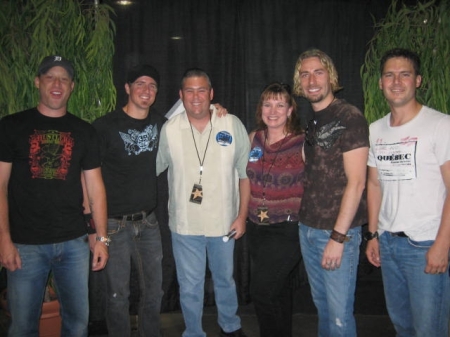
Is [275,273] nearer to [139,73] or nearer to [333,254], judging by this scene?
[333,254]

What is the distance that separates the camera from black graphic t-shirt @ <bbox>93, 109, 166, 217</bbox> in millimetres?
2270

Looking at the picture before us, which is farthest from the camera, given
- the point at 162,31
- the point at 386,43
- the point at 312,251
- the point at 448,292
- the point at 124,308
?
the point at 162,31

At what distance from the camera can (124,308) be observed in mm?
2283

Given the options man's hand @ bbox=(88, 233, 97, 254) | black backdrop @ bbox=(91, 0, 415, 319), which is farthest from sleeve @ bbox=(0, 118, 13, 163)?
black backdrop @ bbox=(91, 0, 415, 319)

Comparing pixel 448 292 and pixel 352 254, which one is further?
pixel 352 254

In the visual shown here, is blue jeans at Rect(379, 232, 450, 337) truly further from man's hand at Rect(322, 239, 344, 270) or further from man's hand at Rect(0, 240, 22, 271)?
man's hand at Rect(0, 240, 22, 271)

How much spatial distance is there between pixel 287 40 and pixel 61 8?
1.75 metres

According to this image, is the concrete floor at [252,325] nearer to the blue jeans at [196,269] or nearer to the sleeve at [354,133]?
the blue jeans at [196,269]

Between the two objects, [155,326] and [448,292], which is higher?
[448,292]

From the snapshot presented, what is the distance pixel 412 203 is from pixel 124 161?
1.64 meters

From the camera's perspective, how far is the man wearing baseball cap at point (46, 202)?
189 centimetres

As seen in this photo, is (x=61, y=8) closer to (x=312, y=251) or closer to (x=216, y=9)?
(x=216, y=9)

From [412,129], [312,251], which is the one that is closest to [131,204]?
[312,251]

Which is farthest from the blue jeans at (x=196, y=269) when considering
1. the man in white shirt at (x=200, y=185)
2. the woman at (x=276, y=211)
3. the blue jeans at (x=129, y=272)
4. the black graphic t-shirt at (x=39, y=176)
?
the black graphic t-shirt at (x=39, y=176)
